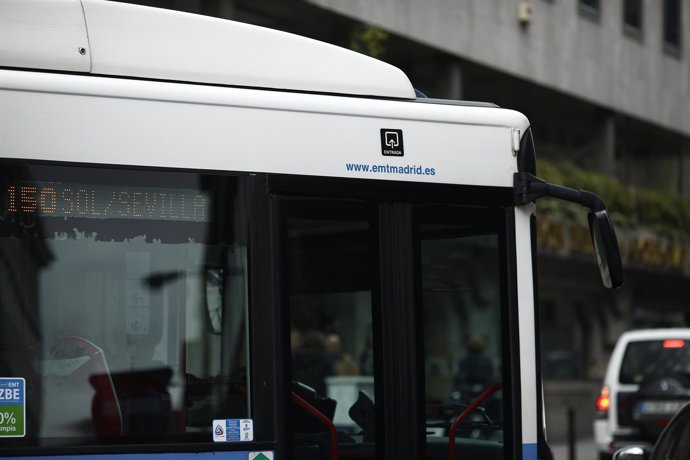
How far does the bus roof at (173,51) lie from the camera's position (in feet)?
19.7

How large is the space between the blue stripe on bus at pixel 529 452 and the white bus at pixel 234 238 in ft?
0.04

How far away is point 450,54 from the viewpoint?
23844mm

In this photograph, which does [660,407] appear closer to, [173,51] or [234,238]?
[234,238]

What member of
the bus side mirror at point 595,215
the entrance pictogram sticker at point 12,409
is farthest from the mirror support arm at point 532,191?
the entrance pictogram sticker at point 12,409

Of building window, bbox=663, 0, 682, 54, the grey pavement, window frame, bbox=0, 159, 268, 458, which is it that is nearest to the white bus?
window frame, bbox=0, 159, 268, 458

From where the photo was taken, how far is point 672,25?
34094 mm

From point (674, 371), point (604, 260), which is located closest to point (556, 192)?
point (604, 260)

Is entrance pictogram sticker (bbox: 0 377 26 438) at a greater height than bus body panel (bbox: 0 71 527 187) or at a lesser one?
lesser

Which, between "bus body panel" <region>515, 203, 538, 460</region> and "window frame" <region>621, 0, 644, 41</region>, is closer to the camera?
"bus body panel" <region>515, 203, 538, 460</region>

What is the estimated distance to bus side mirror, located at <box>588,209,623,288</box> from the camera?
22.1ft

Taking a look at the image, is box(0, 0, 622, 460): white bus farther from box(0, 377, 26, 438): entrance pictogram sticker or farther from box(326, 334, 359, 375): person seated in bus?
box(326, 334, 359, 375): person seated in bus

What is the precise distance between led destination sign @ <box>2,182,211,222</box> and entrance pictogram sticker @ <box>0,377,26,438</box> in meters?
0.70

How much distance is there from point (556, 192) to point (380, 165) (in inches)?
36.6

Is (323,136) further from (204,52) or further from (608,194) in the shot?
(608,194)
